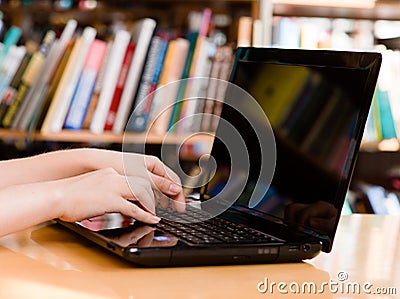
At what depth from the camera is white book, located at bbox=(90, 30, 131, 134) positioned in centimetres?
202

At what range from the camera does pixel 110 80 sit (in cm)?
204

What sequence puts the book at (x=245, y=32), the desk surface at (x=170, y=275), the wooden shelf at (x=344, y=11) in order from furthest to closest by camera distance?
the wooden shelf at (x=344, y=11)
the book at (x=245, y=32)
the desk surface at (x=170, y=275)

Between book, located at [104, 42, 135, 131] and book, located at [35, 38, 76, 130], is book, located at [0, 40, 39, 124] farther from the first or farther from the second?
book, located at [104, 42, 135, 131]

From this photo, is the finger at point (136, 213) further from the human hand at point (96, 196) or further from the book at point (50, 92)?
the book at point (50, 92)

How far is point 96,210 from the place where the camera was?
3.01 ft

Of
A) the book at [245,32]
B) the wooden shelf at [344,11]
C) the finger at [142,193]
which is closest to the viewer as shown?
the finger at [142,193]

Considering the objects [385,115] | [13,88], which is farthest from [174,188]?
[385,115]

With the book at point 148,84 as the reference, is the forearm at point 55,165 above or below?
below

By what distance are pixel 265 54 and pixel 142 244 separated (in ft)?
1.31

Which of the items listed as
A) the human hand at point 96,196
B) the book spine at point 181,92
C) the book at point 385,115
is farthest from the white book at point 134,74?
the human hand at point 96,196

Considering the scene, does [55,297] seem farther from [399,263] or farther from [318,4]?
[318,4]

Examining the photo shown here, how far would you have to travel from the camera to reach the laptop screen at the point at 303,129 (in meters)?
0.89

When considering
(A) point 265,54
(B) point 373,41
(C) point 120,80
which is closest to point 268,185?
(A) point 265,54

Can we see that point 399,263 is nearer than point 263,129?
Yes
